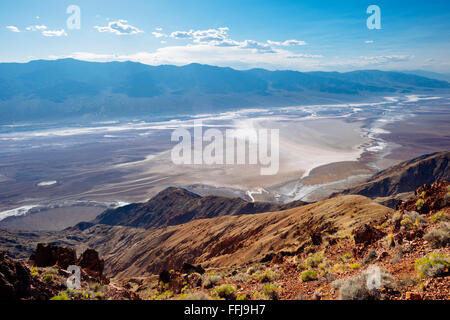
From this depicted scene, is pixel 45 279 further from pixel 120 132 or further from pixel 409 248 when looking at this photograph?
pixel 120 132

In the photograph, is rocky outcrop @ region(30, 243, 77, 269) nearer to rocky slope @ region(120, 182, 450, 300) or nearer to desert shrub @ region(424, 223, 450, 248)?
rocky slope @ region(120, 182, 450, 300)

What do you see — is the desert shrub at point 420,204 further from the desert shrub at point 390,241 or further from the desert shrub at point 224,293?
the desert shrub at point 224,293

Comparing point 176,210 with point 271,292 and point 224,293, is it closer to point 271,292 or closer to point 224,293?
point 224,293

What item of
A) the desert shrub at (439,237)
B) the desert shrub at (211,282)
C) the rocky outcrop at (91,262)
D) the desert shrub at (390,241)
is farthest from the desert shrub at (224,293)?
the rocky outcrop at (91,262)

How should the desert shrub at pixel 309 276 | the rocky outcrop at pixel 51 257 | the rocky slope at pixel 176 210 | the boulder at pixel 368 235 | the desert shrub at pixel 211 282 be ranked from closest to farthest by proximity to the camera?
the desert shrub at pixel 309 276 < the desert shrub at pixel 211 282 < the boulder at pixel 368 235 < the rocky outcrop at pixel 51 257 < the rocky slope at pixel 176 210

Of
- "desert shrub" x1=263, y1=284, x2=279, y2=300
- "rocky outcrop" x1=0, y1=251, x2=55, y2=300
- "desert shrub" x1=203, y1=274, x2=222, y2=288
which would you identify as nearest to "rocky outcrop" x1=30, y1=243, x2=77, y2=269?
"rocky outcrop" x1=0, y1=251, x2=55, y2=300
